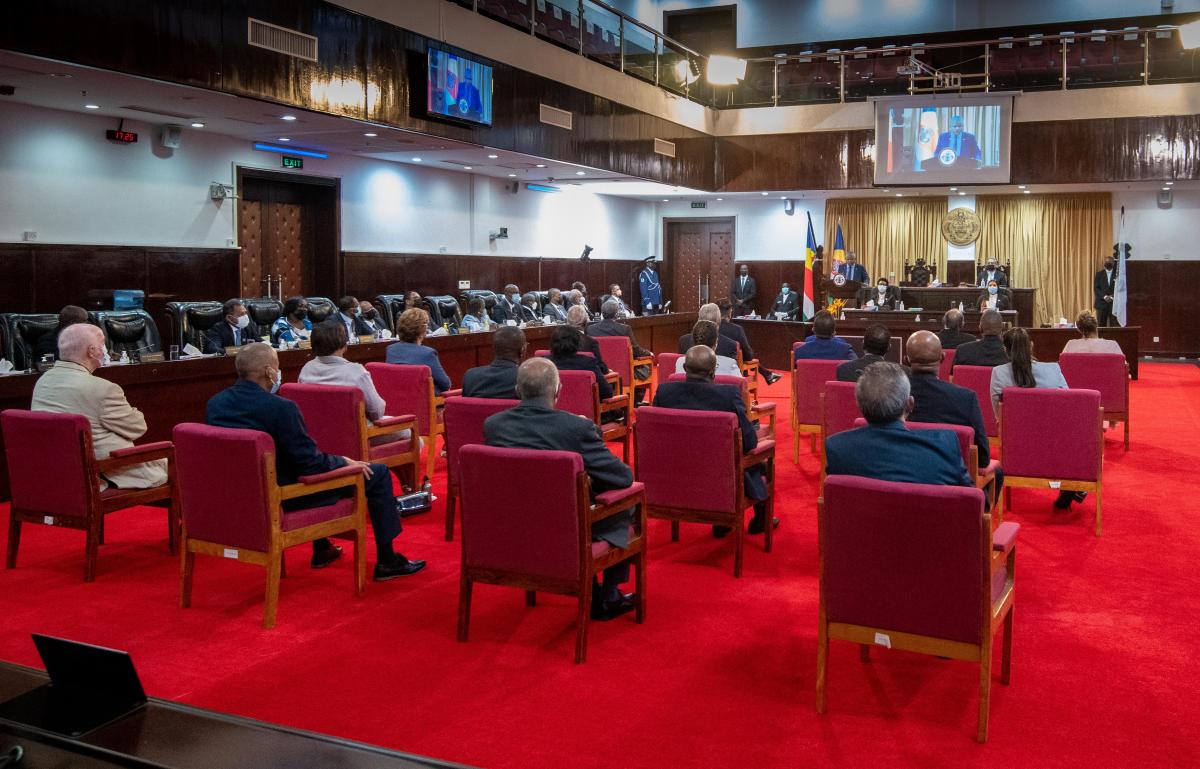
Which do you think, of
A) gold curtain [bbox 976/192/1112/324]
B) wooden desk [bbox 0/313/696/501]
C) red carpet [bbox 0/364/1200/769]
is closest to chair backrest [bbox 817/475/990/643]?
red carpet [bbox 0/364/1200/769]

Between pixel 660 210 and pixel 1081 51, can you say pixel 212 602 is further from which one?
pixel 660 210

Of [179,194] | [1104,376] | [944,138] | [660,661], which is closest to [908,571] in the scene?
[660,661]

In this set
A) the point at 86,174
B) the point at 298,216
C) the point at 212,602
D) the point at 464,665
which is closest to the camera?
the point at 464,665

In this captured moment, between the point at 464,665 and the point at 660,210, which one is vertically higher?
the point at 660,210

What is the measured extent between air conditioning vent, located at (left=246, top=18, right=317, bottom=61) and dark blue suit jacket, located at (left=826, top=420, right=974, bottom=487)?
6272 millimetres

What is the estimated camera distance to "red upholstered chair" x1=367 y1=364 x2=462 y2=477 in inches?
253

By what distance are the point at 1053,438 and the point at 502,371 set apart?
3.01 meters

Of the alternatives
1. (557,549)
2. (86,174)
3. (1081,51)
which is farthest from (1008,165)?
(557,549)

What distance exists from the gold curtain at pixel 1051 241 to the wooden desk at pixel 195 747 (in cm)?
1817

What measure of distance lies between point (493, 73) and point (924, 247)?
10274 mm

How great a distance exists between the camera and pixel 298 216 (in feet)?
40.3

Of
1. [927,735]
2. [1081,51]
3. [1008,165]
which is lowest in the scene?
[927,735]

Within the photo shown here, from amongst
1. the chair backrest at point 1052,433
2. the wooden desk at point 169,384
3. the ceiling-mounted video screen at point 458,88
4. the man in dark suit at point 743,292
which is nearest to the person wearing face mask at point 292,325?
the wooden desk at point 169,384

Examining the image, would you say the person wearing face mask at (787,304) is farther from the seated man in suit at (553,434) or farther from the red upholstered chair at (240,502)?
the red upholstered chair at (240,502)
